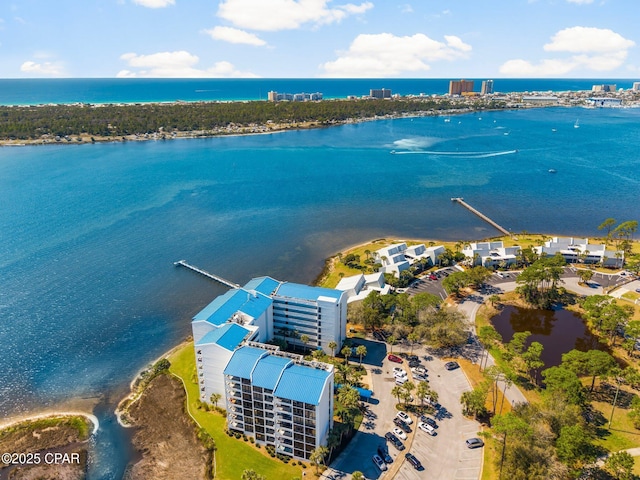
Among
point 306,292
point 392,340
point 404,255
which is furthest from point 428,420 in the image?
point 404,255

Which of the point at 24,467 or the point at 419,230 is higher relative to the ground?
the point at 419,230

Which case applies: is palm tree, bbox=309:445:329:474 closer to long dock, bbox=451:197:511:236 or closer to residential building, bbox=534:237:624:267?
residential building, bbox=534:237:624:267

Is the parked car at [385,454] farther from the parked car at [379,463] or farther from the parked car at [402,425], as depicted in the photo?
the parked car at [402,425]

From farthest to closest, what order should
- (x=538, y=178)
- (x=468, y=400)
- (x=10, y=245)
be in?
(x=538, y=178) → (x=10, y=245) → (x=468, y=400)

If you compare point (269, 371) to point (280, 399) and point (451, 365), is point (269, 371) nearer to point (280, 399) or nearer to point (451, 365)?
point (280, 399)

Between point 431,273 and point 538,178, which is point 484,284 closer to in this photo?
point 431,273

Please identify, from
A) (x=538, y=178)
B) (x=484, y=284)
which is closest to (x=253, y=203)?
(x=484, y=284)
